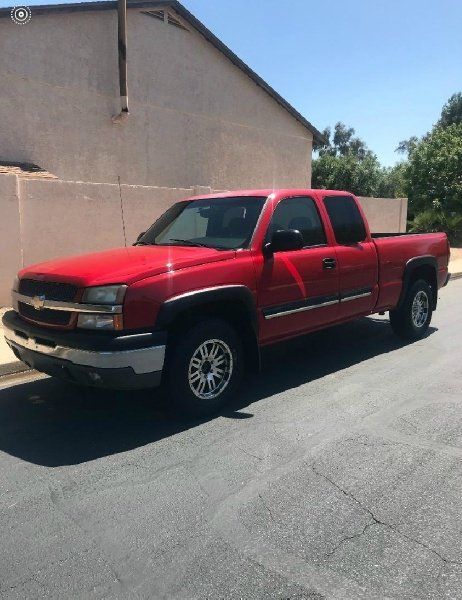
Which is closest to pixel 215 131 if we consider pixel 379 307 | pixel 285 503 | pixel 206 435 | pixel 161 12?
pixel 161 12

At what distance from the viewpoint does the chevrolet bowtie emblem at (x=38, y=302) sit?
4366 millimetres

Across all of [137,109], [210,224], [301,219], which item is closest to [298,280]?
[301,219]

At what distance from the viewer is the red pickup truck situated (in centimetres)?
403

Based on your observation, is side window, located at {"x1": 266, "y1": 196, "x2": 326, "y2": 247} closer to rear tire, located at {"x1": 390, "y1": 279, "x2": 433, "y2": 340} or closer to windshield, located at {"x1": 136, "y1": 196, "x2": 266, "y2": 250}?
windshield, located at {"x1": 136, "y1": 196, "x2": 266, "y2": 250}

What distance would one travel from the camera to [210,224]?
5438mm

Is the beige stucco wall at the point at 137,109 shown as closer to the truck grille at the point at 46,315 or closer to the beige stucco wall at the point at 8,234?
the beige stucco wall at the point at 8,234

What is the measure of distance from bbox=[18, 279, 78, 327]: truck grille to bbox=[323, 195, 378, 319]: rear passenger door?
287 cm

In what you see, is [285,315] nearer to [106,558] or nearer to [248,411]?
[248,411]

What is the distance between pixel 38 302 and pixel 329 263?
2.89 m

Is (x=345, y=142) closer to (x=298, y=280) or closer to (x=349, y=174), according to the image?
(x=349, y=174)

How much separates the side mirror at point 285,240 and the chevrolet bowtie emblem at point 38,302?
2.02 m

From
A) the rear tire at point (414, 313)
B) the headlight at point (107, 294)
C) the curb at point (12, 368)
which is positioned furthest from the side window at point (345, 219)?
the curb at point (12, 368)

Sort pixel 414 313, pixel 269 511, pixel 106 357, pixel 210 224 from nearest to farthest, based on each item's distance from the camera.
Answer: pixel 269 511 → pixel 106 357 → pixel 210 224 → pixel 414 313

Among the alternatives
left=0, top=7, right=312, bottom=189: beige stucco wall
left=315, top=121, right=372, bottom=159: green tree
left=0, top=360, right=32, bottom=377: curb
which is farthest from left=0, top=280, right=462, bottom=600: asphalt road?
left=315, top=121, right=372, bottom=159: green tree
